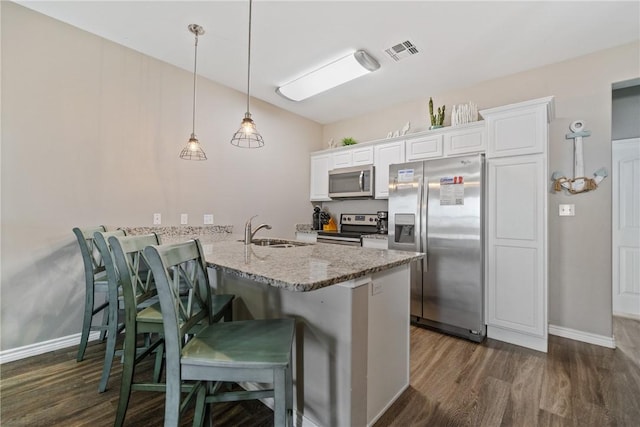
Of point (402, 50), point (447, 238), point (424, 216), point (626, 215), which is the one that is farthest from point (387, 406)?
point (626, 215)

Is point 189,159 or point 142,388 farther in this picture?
point 189,159

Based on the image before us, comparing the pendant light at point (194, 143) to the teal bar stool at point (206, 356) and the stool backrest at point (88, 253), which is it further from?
the teal bar stool at point (206, 356)

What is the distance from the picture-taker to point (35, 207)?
7.34 feet

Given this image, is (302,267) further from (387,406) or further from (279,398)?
(387,406)

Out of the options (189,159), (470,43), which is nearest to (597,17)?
(470,43)

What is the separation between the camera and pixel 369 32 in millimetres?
2424

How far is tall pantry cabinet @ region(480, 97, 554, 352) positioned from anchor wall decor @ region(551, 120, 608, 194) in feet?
0.94

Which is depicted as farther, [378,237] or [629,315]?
[378,237]

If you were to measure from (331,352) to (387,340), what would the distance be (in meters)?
0.41

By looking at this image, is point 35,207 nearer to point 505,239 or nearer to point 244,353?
point 244,353

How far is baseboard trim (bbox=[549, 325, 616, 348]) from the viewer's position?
2471 mm

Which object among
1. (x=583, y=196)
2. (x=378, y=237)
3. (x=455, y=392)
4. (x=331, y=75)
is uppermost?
(x=331, y=75)

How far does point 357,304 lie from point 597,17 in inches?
116

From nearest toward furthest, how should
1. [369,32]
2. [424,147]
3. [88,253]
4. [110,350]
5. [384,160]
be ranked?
[110,350]
[88,253]
[369,32]
[424,147]
[384,160]
